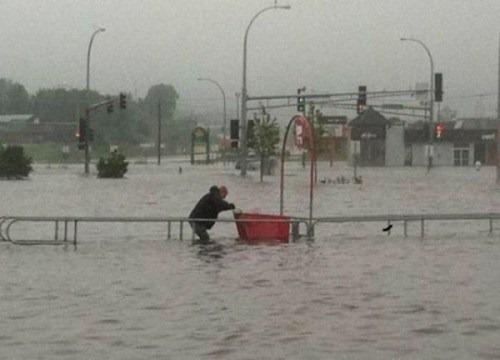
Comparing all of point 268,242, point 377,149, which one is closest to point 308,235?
point 268,242

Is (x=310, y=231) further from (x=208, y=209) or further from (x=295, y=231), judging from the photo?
(x=208, y=209)

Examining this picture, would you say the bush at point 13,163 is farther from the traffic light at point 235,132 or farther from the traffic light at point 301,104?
the traffic light at point 301,104

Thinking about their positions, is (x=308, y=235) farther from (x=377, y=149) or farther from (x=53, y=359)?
(x=377, y=149)

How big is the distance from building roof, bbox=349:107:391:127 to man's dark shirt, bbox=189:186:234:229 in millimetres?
111239

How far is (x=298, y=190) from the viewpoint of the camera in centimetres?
5400

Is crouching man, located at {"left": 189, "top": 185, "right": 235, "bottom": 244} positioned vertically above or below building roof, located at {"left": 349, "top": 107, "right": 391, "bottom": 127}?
below

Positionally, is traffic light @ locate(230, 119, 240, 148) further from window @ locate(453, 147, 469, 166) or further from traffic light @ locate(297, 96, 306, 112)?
window @ locate(453, 147, 469, 166)

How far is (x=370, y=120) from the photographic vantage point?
140 metres

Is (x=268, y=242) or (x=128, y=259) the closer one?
(x=128, y=259)

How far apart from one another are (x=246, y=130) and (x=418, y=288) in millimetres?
65370

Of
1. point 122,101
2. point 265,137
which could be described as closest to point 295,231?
point 122,101

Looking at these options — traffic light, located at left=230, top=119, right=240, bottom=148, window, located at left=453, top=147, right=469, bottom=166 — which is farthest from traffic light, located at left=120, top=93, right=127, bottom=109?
window, located at left=453, top=147, right=469, bottom=166

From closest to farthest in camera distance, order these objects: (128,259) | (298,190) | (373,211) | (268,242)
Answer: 1. (128,259)
2. (268,242)
3. (373,211)
4. (298,190)

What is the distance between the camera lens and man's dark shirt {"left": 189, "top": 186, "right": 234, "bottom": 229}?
2477cm
